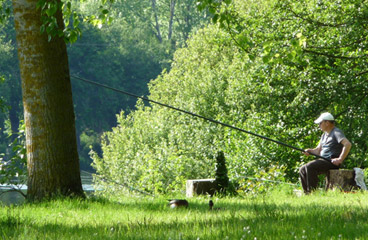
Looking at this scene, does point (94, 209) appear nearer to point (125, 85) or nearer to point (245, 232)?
point (245, 232)

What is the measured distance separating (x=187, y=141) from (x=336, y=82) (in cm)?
1627

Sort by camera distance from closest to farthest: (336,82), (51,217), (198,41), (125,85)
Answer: (51,217) < (336,82) < (198,41) < (125,85)

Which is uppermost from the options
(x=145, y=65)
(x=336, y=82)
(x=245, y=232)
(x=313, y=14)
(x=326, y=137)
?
(x=145, y=65)

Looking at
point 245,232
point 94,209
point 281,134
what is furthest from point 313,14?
point 245,232

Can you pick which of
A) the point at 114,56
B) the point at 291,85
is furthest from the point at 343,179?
the point at 114,56

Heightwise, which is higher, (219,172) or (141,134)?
(141,134)

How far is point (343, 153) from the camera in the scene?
8938mm

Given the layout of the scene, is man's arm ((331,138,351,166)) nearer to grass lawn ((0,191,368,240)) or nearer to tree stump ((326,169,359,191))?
tree stump ((326,169,359,191))

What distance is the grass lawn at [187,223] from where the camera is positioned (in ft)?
14.0

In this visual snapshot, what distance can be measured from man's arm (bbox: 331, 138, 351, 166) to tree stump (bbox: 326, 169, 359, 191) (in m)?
0.14

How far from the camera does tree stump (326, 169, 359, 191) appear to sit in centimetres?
887

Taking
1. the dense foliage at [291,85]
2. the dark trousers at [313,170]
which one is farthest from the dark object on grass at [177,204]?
the dark trousers at [313,170]

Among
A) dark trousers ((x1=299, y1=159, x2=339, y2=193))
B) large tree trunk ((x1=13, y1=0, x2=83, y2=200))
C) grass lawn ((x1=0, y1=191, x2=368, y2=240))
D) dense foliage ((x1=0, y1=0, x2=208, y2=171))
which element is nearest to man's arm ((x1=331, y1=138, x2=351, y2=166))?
dark trousers ((x1=299, y1=159, x2=339, y2=193))

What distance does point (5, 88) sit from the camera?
→ 212ft
